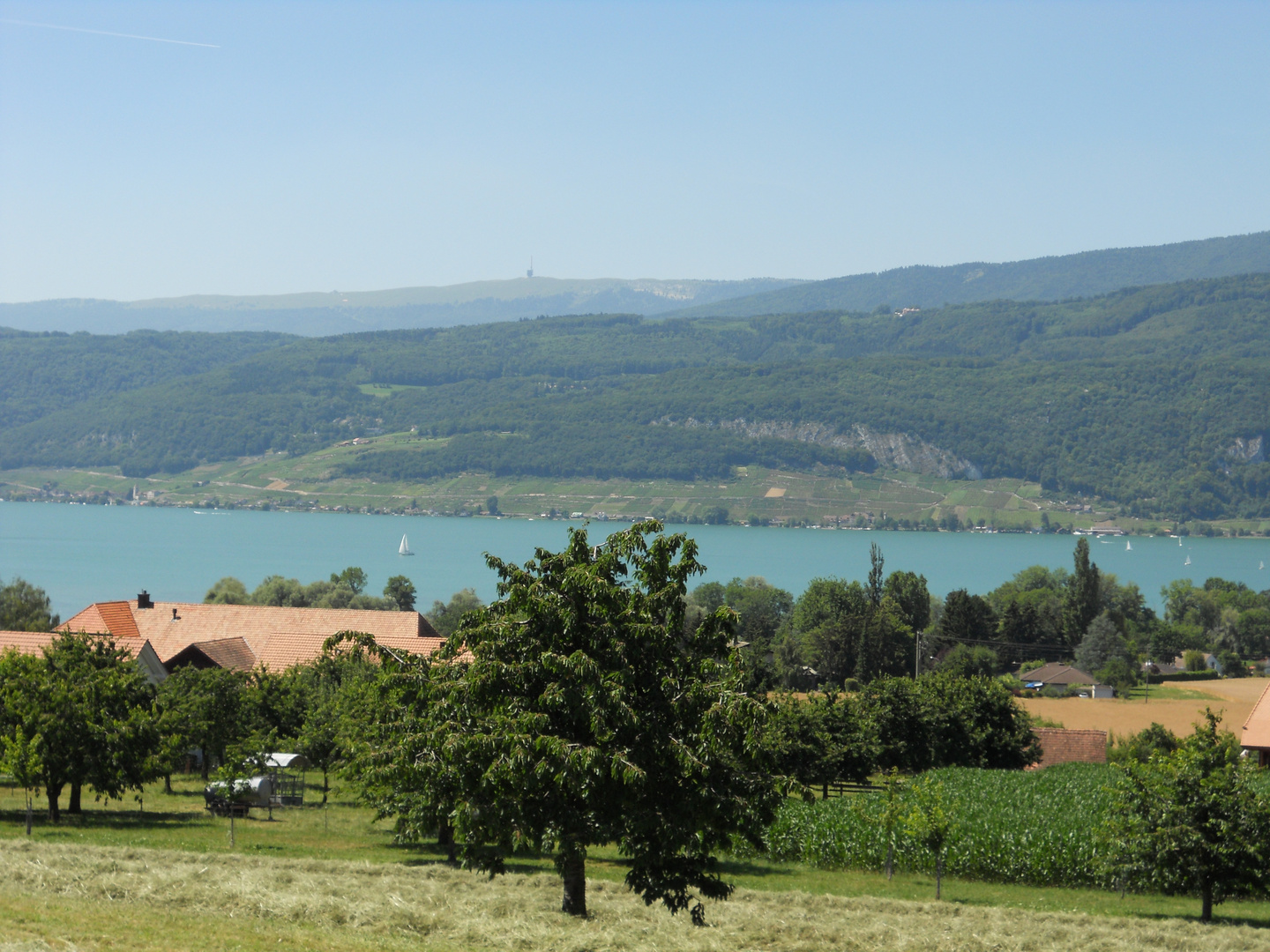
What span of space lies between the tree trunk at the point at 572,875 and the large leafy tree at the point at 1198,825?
28.0ft

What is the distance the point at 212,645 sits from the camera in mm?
42469

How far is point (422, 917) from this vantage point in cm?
1416

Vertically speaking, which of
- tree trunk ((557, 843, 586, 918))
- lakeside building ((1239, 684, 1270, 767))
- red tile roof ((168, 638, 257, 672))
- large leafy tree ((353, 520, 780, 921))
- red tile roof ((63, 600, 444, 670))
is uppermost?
large leafy tree ((353, 520, 780, 921))

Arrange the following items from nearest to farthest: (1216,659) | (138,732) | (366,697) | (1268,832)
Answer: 1. (1268,832)
2. (138,732)
3. (366,697)
4. (1216,659)

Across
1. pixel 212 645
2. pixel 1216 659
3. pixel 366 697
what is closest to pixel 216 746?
pixel 366 697

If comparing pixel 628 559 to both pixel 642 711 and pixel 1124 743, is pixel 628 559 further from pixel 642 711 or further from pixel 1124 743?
pixel 1124 743

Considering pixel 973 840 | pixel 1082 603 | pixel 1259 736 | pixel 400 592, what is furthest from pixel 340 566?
pixel 973 840

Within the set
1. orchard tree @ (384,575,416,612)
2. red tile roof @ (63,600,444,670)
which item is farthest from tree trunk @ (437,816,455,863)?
orchard tree @ (384,575,416,612)

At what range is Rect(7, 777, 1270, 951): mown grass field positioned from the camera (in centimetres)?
1277

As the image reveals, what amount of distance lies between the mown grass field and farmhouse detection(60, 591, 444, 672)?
20.3 m

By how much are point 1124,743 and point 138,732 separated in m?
34.2

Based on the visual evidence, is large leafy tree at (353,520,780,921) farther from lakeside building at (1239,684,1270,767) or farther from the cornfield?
lakeside building at (1239,684,1270,767)

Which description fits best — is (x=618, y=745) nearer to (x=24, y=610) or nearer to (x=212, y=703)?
(x=212, y=703)

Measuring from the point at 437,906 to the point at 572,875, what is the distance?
2.27 meters
